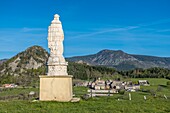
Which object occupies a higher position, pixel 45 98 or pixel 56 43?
pixel 56 43

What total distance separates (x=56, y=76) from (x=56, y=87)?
0.46m

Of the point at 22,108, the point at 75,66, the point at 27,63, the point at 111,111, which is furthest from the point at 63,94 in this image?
the point at 27,63

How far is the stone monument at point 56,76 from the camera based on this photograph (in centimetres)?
1163

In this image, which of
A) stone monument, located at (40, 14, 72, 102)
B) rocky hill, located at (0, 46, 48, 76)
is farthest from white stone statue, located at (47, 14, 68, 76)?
rocky hill, located at (0, 46, 48, 76)

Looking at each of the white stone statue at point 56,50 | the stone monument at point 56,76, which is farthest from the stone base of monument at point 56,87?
the white stone statue at point 56,50

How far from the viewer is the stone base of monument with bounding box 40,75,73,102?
11625 mm

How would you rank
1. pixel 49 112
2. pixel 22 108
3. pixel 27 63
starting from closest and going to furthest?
pixel 49 112 < pixel 22 108 < pixel 27 63

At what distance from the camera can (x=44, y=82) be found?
11.8 meters

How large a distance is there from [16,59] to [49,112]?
178 metres

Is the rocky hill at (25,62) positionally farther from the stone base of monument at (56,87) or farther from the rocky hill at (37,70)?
the stone base of monument at (56,87)

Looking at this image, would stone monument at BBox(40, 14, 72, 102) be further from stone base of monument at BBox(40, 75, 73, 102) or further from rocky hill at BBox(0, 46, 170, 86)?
rocky hill at BBox(0, 46, 170, 86)

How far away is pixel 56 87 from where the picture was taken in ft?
38.2

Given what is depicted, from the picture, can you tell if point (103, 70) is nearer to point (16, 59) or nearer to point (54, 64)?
point (16, 59)

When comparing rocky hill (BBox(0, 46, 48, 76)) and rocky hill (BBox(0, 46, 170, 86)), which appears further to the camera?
rocky hill (BBox(0, 46, 48, 76))
